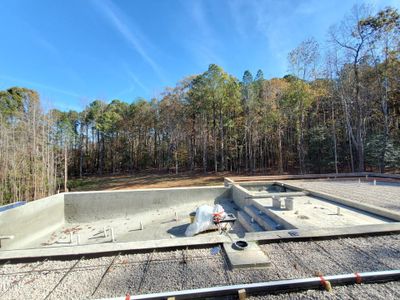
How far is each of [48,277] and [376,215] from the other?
4.68 metres

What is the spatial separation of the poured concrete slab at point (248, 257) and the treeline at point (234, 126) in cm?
761

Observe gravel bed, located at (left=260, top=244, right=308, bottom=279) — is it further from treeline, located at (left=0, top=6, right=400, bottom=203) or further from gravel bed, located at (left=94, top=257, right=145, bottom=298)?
treeline, located at (left=0, top=6, right=400, bottom=203)

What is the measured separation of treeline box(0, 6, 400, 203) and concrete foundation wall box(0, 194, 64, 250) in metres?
1.41

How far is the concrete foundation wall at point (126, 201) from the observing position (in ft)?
22.6

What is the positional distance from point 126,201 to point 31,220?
2.49 meters

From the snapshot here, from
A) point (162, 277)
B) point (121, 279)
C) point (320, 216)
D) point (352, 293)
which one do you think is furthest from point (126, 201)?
point (352, 293)

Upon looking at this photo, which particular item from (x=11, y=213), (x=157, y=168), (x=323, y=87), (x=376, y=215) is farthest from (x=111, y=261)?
(x=157, y=168)

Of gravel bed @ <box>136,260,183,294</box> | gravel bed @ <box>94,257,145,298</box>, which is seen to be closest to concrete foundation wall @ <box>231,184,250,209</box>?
gravel bed @ <box>136,260,183,294</box>

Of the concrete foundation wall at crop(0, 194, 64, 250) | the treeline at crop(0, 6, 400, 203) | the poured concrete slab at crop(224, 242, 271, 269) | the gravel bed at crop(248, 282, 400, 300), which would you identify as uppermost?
the treeline at crop(0, 6, 400, 203)

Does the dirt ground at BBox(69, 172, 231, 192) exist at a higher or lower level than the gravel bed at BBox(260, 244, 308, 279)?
lower

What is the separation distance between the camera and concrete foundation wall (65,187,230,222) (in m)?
6.88

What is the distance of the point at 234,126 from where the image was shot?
16.1 metres

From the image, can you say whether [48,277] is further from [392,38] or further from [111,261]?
[392,38]

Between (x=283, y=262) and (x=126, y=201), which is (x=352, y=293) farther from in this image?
(x=126, y=201)
